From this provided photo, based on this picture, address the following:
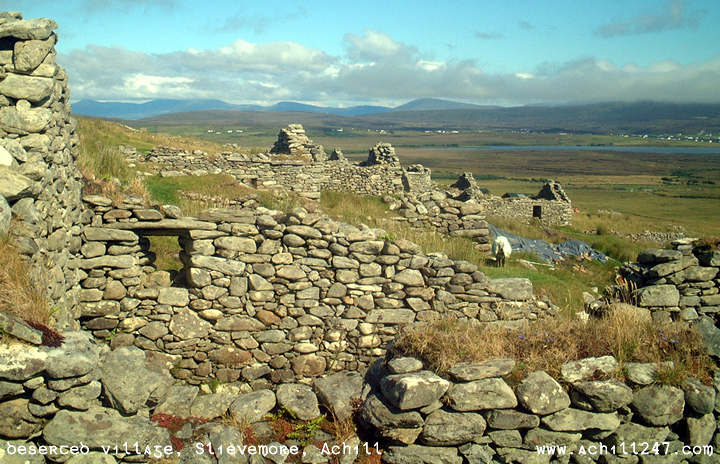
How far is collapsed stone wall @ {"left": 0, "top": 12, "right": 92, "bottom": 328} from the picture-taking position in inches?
222

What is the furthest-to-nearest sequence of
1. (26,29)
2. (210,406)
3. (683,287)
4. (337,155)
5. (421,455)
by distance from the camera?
(337,155) → (683,287) → (210,406) → (26,29) → (421,455)

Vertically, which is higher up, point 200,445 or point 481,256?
point 481,256

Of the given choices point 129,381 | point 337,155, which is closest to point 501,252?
point 129,381

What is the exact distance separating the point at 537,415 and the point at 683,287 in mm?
6424

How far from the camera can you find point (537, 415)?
632cm

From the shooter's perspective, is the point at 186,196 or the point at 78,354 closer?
the point at 78,354

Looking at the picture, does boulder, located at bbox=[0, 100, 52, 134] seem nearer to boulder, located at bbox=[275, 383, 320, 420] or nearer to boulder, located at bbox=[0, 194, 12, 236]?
boulder, located at bbox=[0, 194, 12, 236]

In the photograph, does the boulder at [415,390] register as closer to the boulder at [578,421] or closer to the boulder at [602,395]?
the boulder at [578,421]

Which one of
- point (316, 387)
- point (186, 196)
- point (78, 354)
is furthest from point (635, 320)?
point (186, 196)

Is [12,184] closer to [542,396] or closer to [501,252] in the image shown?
[542,396]

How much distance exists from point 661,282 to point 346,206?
41.2ft

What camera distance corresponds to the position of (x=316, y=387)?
7586mm

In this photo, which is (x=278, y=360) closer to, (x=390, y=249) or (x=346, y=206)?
(x=390, y=249)

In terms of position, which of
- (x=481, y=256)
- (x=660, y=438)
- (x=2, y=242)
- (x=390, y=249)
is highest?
(x=2, y=242)
